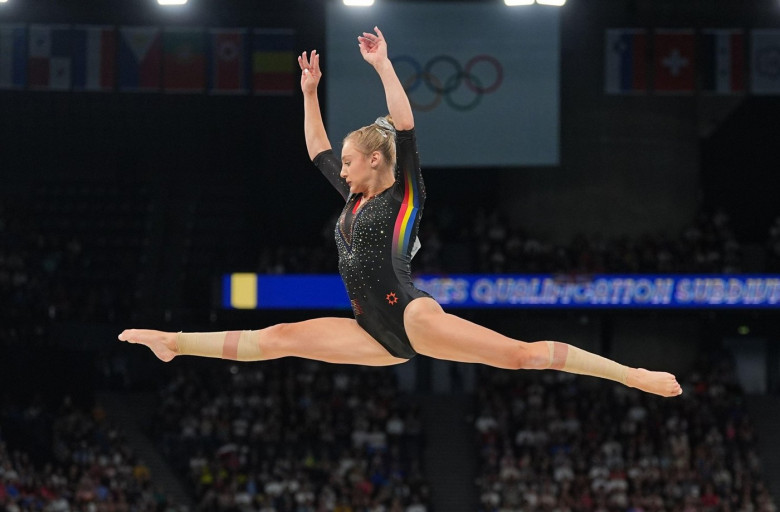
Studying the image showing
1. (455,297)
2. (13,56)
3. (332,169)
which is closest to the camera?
(332,169)

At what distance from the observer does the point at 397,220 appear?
6637mm

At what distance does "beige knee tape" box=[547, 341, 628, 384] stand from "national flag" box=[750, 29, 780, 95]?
18834mm

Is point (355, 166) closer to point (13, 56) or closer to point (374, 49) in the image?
point (374, 49)

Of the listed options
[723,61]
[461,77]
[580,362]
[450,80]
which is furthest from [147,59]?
[580,362]

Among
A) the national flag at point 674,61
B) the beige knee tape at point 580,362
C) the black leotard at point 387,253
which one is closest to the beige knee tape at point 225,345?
the black leotard at point 387,253

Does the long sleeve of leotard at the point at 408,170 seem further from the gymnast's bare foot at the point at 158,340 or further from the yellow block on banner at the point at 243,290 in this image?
the yellow block on banner at the point at 243,290

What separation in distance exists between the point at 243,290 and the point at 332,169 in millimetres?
18571

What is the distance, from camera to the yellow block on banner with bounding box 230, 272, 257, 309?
25312mm

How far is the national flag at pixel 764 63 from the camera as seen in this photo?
77.9 ft

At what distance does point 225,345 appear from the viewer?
6.62 metres

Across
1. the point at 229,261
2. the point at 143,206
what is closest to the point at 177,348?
the point at 229,261

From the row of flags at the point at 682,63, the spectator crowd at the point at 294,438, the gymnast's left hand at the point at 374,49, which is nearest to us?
the gymnast's left hand at the point at 374,49

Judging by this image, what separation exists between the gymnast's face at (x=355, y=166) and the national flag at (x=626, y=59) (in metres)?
18.5

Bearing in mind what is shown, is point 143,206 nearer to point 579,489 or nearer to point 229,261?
point 229,261
